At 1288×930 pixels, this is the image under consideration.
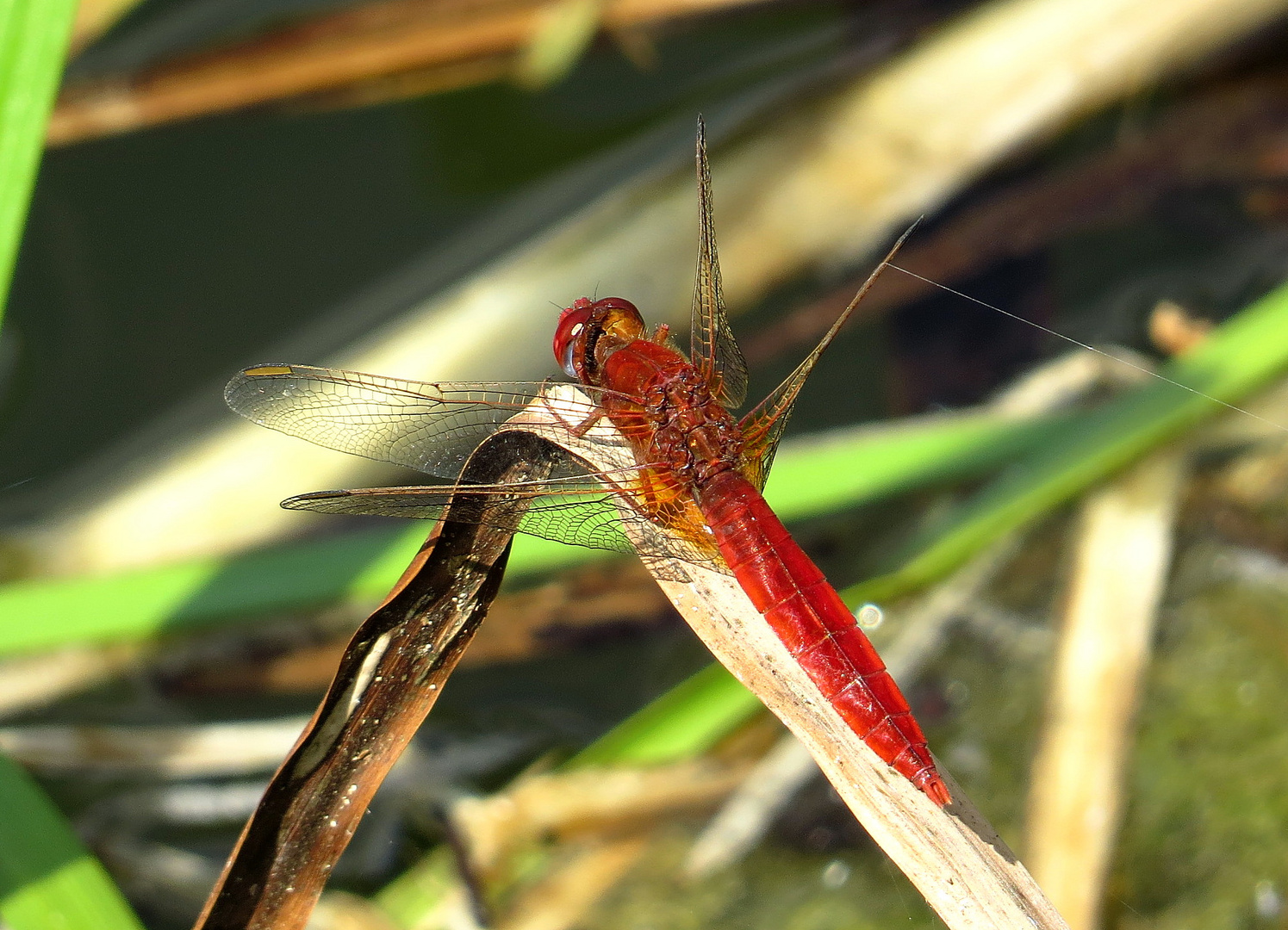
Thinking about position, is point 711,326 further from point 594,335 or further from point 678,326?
point 678,326

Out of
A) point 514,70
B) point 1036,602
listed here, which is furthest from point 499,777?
point 514,70

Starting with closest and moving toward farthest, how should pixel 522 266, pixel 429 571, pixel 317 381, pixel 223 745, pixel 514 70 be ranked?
pixel 429 571 → pixel 317 381 → pixel 223 745 → pixel 522 266 → pixel 514 70

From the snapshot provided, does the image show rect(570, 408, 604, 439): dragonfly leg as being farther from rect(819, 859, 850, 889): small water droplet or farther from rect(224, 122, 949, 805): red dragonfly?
rect(819, 859, 850, 889): small water droplet

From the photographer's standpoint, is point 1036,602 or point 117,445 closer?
point 1036,602

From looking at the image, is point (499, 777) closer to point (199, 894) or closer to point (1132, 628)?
point (199, 894)

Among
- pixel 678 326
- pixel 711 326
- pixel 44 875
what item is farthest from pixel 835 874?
pixel 678 326

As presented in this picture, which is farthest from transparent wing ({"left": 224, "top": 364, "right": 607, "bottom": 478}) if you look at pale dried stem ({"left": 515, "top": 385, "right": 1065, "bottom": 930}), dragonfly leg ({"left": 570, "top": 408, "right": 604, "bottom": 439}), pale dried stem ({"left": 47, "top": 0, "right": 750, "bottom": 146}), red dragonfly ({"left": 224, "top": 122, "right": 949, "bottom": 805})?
pale dried stem ({"left": 47, "top": 0, "right": 750, "bottom": 146})

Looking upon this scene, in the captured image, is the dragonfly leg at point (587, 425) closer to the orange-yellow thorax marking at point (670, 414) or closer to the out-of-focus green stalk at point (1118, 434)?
the orange-yellow thorax marking at point (670, 414)
